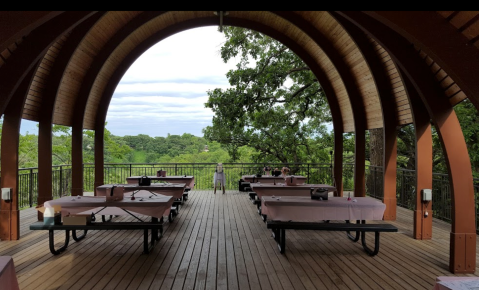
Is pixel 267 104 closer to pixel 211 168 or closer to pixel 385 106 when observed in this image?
pixel 211 168

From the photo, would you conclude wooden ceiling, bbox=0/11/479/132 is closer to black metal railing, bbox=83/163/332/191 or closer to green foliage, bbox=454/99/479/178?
black metal railing, bbox=83/163/332/191

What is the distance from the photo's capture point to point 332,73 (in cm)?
1005

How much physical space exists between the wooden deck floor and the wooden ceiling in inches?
95.5

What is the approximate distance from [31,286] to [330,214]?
4.21 metres

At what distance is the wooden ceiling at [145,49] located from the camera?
5325 millimetres

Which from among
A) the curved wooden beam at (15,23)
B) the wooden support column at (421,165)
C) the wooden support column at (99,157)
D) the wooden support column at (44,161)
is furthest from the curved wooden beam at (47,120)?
the wooden support column at (421,165)

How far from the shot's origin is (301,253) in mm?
5500

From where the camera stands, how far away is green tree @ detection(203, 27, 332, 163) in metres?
14.9

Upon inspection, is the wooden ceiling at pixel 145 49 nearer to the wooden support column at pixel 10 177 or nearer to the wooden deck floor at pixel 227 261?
the wooden support column at pixel 10 177

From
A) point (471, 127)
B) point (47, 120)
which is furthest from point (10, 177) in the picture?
point (471, 127)

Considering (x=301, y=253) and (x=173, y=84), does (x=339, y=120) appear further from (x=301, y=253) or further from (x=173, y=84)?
(x=173, y=84)

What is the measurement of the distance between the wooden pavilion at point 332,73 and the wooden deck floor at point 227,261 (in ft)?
2.23

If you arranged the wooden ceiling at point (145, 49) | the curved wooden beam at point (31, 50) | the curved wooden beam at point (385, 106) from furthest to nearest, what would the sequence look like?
the curved wooden beam at point (385, 106), the wooden ceiling at point (145, 49), the curved wooden beam at point (31, 50)

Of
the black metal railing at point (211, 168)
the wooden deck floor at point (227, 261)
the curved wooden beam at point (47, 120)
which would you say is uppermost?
the curved wooden beam at point (47, 120)
